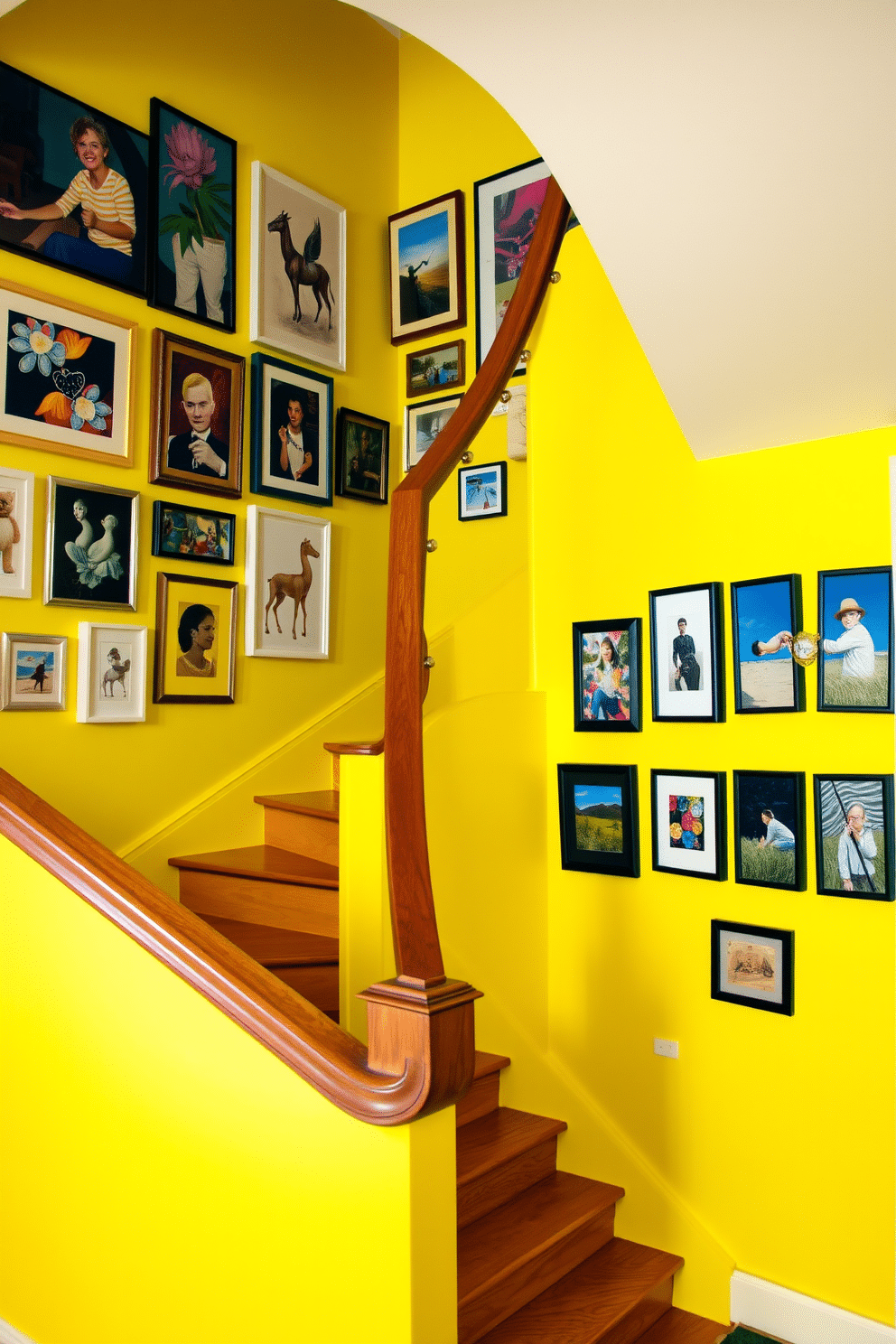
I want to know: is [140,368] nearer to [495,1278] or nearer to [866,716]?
[866,716]

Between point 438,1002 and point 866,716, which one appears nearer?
point 438,1002

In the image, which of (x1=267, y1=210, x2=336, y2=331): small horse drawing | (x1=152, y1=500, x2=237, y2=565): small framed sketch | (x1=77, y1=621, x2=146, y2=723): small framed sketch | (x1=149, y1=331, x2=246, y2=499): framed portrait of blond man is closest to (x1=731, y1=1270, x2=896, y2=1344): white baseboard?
(x1=77, y1=621, x2=146, y2=723): small framed sketch

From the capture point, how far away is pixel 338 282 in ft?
14.8

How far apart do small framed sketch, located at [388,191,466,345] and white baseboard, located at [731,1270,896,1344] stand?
3.79m

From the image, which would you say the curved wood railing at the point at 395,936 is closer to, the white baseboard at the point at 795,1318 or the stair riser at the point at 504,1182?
the stair riser at the point at 504,1182

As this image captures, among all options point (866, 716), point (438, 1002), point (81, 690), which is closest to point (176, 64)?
point (81, 690)

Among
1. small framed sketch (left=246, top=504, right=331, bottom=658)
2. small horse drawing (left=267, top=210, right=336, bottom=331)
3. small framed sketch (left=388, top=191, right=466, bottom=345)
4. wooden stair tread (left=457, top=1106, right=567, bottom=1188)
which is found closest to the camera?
wooden stair tread (left=457, top=1106, right=567, bottom=1188)

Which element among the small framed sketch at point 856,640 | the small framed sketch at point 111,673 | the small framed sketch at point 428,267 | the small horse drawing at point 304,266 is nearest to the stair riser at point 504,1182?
the small framed sketch at point 856,640

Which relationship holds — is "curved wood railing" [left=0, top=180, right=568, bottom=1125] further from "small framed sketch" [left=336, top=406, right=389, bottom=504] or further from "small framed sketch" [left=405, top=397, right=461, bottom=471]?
"small framed sketch" [left=405, top=397, right=461, bottom=471]

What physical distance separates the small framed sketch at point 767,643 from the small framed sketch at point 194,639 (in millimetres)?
1966

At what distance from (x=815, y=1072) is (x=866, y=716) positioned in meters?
0.92

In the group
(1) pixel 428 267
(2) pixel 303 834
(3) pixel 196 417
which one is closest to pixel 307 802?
(2) pixel 303 834

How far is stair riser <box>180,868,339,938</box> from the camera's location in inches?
125

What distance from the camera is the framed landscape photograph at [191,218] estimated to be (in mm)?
3704
